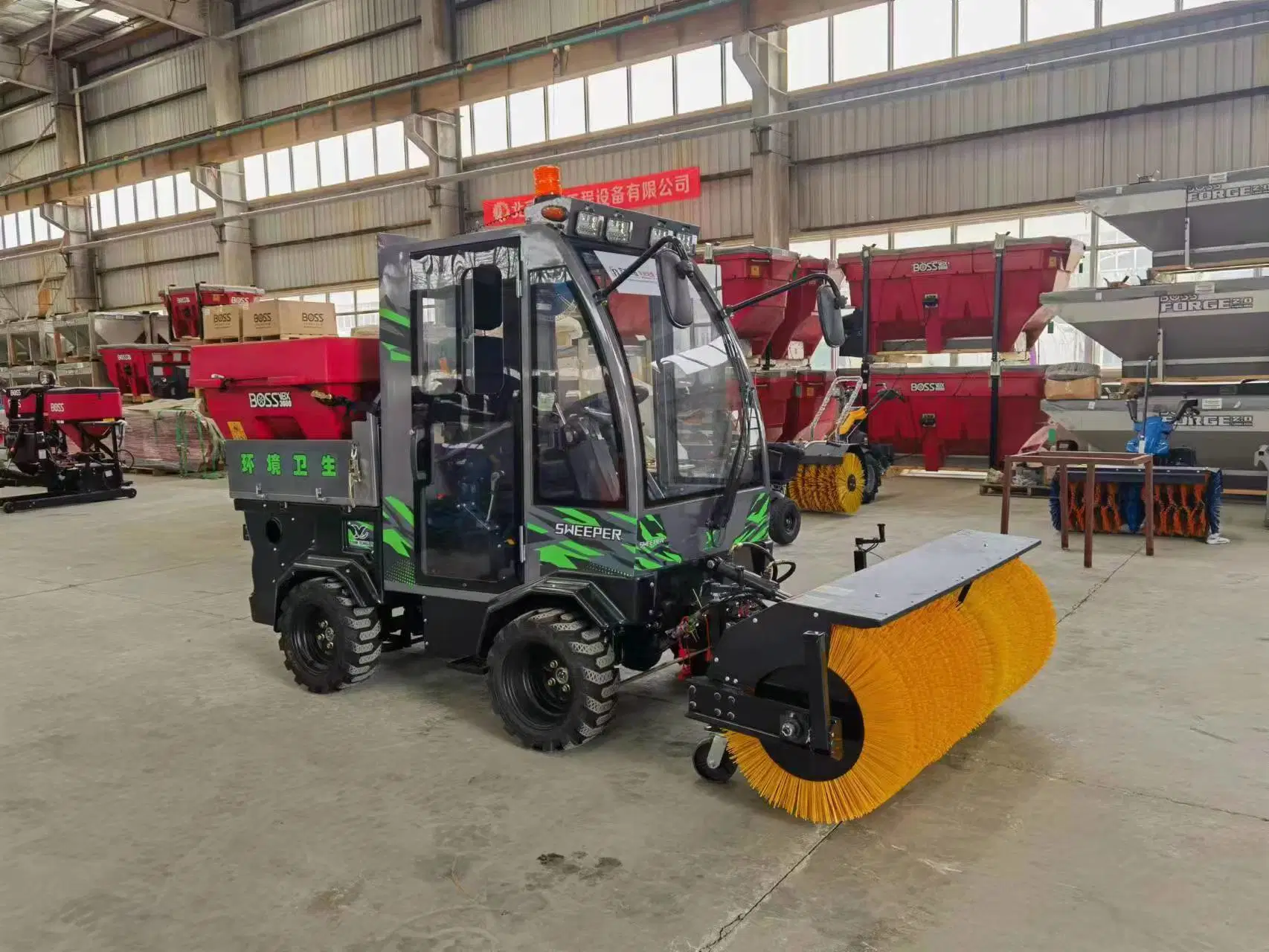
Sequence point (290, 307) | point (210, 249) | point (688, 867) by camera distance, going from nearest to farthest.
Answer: point (688, 867), point (290, 307), point (210, 249)

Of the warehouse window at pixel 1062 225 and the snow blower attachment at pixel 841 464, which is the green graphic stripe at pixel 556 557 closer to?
the snow blower attachment at pixel 841 464

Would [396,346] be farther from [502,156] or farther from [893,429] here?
[502,156]

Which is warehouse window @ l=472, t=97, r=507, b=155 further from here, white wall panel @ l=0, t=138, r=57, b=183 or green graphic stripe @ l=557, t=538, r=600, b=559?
green graphic stripe @ l=557, t=538, r=600, b=559

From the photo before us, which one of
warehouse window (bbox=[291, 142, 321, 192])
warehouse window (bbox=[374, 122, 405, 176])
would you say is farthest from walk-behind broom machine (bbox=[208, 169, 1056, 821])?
warehouse window (bbox=[291, 142, 321, 192])

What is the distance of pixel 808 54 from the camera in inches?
586

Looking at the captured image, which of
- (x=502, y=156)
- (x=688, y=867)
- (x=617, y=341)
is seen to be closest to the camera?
(x=688, y=867)

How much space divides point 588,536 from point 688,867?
1241 mm

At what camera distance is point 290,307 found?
742 centimetres

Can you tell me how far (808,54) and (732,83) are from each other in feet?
4.45

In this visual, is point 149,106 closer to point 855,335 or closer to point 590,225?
point 855,335

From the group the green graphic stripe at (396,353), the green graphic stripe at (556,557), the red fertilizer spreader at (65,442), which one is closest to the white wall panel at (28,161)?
the red fertilizer spreader at (65,442)

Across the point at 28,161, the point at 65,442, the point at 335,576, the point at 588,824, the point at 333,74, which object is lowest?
the point at 588,824

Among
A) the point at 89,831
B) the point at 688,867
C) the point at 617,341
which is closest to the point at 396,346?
the point at 617,341

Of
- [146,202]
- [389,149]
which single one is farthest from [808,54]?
[146,202]
